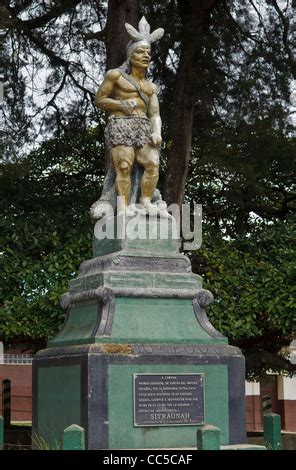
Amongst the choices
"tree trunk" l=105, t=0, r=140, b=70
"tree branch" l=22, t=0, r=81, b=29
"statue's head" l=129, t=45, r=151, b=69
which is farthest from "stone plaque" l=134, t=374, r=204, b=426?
"tree branch" l=22, t=0, r=81, b=29

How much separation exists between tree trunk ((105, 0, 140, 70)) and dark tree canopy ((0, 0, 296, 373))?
0.7 inches

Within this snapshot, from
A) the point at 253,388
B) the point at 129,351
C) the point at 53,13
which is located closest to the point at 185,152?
the point at 53,13

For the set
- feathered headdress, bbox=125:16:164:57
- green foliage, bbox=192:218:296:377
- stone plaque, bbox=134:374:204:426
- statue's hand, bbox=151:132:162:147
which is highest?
feathered headdress, bbox=125:16:164:57

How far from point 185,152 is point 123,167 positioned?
197 inches

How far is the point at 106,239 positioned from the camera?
1095cm

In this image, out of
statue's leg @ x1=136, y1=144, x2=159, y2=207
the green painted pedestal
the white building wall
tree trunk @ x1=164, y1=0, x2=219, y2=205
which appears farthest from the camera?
the white building wall

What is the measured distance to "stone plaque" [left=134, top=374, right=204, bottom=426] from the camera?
9.62 meters

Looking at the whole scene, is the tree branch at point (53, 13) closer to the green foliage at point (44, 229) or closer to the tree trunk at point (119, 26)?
the tree trunk at point (119, 26)

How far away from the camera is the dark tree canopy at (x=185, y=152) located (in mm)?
14875

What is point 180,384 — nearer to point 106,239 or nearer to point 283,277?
point 106,239

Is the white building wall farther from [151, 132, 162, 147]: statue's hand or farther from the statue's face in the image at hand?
the statue's face

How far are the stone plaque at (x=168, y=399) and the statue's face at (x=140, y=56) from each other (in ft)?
12.5

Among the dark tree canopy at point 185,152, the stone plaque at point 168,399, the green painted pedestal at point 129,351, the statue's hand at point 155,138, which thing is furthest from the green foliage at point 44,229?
the stone plaque at point 168,399

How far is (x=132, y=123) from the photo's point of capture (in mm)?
11055
